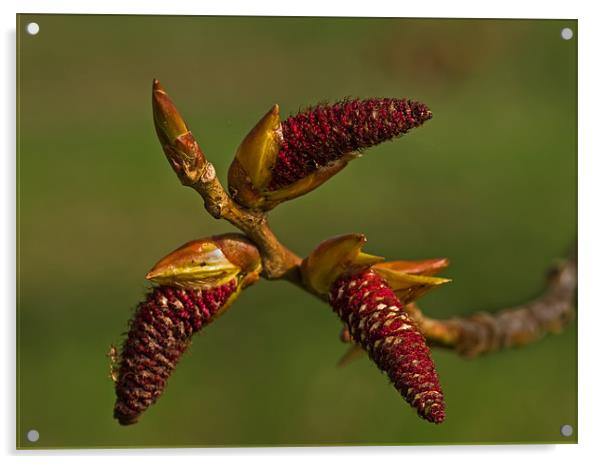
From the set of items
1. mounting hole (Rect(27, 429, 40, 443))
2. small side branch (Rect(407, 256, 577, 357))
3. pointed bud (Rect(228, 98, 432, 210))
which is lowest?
mounting hole (Rect(27, 429, 40, 443))

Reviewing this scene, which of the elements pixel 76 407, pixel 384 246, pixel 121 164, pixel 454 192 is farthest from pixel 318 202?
pixel 76 407

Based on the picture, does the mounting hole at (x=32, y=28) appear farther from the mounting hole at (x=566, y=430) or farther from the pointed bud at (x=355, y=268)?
the mounting hole at (x=566, y=430)

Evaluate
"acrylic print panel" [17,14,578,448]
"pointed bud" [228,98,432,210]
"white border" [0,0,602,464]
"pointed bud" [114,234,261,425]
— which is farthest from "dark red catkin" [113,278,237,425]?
"white border" [0,0,602,464]

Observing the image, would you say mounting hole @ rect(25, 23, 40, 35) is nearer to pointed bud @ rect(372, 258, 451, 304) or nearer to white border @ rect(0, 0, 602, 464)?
white border @ rect(0, 0, 602, 464)

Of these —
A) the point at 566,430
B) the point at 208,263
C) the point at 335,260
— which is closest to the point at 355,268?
the point at 335,260

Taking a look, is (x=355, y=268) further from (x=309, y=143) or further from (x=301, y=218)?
(x=301, y=218)
